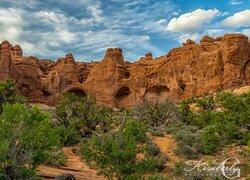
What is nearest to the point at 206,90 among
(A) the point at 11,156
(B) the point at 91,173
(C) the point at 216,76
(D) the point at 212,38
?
(C) the point at 216,76

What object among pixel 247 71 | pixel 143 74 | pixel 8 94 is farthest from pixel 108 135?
pixel 143 74

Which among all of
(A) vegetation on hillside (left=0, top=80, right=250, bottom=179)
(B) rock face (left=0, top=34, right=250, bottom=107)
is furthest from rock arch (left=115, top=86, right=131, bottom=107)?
(A) vegetation on hillside (left=0, top=80, right=250, bottom=179)

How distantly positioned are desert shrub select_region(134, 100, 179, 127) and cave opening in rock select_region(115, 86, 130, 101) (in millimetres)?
36273

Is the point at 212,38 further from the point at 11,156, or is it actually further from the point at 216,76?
the point at 11,156

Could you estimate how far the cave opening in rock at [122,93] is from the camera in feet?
204

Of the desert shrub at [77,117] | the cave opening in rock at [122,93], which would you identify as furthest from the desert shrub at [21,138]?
the cave opening in rock at [122,93]

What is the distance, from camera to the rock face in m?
50.5

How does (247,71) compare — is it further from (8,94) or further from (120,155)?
(120,155)

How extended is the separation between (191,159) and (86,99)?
35.0 ft

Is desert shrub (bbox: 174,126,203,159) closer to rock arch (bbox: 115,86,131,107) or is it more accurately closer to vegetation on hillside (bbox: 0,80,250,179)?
vegetation on hillside (bbox: 0,80,250,179)

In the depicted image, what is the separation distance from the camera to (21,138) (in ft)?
25.6

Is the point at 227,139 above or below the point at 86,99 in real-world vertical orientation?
below

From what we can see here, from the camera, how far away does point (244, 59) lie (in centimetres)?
5084

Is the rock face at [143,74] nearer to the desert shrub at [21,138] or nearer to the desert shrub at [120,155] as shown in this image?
the desert shrub at [120,155]
